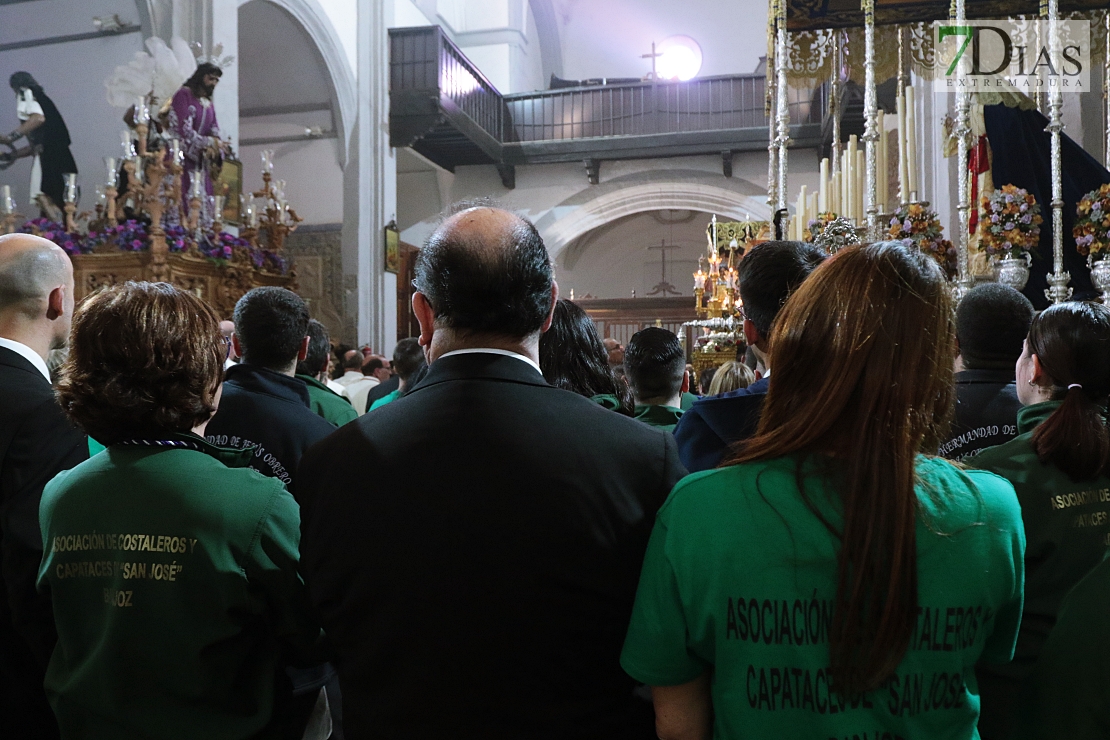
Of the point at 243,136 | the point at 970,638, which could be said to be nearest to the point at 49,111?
the point at 243,136

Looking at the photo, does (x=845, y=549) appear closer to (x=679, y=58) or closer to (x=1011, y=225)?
(x=1011, y=225)

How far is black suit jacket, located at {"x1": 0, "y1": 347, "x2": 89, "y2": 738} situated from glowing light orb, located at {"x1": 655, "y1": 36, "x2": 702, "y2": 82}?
1845cm

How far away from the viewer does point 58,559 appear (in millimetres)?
1543

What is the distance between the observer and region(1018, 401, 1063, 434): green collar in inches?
75.9

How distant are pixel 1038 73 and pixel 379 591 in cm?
670

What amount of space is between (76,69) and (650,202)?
30.6 feet

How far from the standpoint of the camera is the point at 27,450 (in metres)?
1.82

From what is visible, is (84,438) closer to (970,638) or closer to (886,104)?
(970,638)

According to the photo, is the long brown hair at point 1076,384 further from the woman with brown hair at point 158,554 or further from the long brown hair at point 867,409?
the woman with brown hair at point 158,554

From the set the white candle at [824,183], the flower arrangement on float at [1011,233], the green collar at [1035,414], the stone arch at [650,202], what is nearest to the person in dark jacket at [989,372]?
the green collar at [1035,414]

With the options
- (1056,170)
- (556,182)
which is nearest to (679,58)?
(556,182)

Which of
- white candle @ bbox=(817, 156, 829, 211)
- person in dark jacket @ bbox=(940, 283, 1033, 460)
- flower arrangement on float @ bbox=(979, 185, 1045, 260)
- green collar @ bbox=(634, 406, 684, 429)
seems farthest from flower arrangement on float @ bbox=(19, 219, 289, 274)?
person in dark jacket @ bbox=(940, 283, 1033, 460)

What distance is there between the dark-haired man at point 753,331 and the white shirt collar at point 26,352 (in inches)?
58.5

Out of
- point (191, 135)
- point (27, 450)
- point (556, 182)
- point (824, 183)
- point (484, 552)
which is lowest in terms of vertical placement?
point (484, 552)
